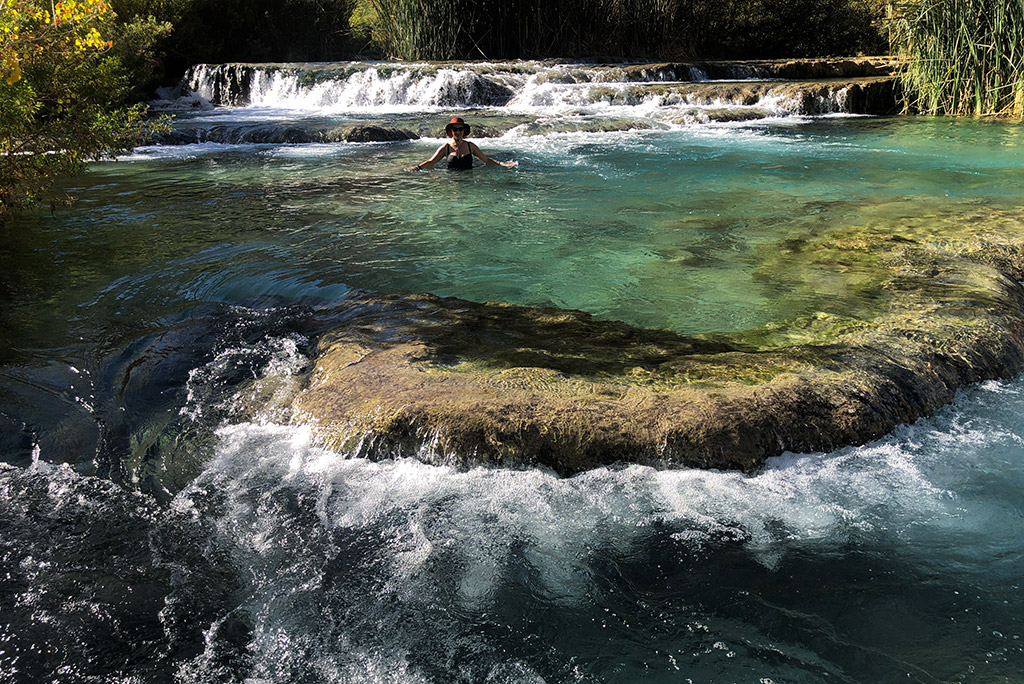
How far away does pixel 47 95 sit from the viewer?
21.0 feet

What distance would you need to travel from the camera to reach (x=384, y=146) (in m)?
12.3

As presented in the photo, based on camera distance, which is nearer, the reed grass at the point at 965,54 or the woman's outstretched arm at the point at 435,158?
the woman's outstretched arm at the point at 435,158

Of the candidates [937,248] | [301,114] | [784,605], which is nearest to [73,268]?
[784,605]

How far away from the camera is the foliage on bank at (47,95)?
5047 mm

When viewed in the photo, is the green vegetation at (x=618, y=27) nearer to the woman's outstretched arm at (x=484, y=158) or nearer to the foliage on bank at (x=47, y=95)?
the woman's outstretched arm at (x=484, y=158)

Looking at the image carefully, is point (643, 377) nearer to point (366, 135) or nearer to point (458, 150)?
point (458, 150)

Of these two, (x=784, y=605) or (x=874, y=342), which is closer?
(x=784, y=605)

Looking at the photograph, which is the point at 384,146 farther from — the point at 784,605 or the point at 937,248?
the point at 784,605

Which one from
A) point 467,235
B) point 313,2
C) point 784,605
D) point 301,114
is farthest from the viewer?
point 313,2

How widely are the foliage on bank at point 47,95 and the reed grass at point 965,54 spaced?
1209cm

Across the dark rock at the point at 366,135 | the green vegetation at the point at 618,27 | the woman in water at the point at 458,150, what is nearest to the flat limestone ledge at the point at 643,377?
the woman in water at the point at 458,150

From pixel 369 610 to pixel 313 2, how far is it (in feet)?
82.7

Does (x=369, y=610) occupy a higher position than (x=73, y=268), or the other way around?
(x=73, y=268)

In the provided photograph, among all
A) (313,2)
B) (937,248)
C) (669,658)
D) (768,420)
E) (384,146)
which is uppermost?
(313,2)
